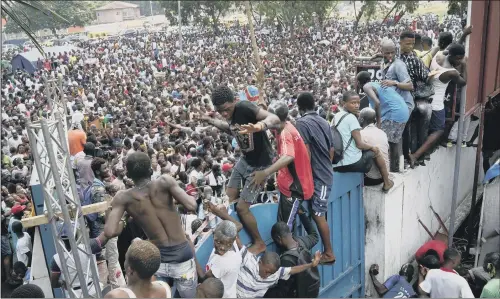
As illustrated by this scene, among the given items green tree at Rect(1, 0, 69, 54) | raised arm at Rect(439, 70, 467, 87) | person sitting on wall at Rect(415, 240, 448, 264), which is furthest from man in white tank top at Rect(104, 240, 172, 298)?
raised arm at Rect(439, 70, 467, 87)

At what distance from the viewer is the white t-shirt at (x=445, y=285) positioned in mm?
4336

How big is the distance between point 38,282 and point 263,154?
7.99 ft

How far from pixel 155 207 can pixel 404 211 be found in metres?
3.11

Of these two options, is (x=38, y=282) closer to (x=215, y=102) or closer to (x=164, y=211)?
(x=164, y=211)

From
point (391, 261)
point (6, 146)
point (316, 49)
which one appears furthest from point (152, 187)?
point (316, 49)

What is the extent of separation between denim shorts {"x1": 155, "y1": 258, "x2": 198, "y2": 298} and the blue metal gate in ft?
4.38

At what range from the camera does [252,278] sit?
4027mm

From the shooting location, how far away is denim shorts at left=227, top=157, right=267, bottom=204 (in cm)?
420

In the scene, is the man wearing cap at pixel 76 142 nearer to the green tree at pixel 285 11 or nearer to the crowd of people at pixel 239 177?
the crowd of people at pixel 239 177

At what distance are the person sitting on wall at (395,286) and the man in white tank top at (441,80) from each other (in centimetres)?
117

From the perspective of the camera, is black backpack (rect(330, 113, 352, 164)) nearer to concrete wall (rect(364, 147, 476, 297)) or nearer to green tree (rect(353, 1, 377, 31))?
concrete wall (rect(364, 147, 476, 297))

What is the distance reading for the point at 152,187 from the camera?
3.55 m

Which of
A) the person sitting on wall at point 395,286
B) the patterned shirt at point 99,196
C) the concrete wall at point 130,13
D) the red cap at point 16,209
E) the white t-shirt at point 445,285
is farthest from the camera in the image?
the concrete wall at point 130,13

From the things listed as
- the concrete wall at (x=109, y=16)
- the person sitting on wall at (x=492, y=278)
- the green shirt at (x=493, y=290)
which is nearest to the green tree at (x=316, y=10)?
the concrete wall at (x=109, y=16)
